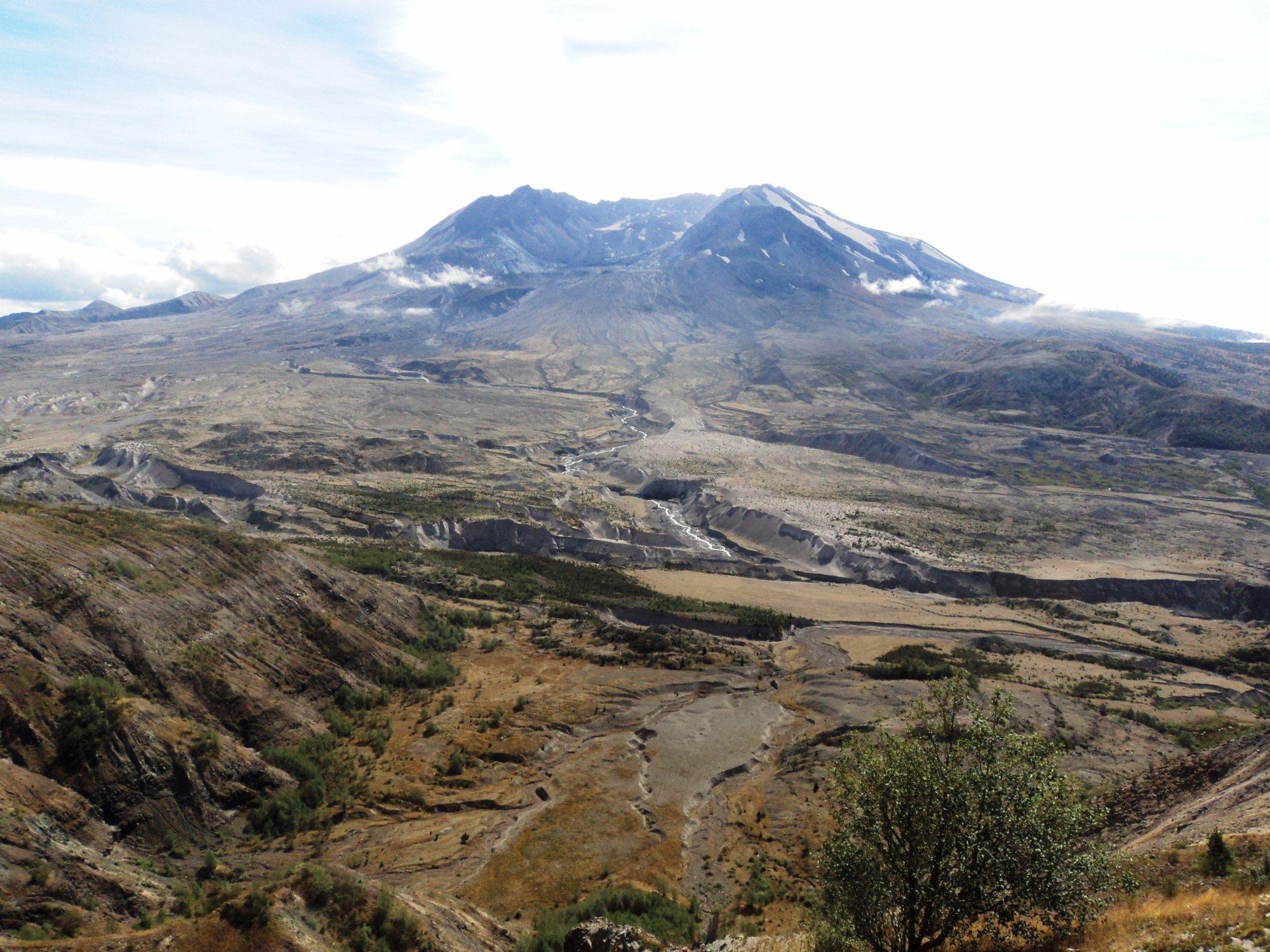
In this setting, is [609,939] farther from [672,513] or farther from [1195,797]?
[672,513]

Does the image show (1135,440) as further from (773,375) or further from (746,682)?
(746,682)

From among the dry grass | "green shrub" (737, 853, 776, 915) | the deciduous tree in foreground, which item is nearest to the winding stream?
"green shrub" (737, 853, 776, 915)

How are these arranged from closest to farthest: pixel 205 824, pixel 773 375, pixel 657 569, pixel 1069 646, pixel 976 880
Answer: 1. pixel 976 880
2. pixel 205 824
3. pixel 1069 646
4. pixel 657 569
5. pixel 773 375

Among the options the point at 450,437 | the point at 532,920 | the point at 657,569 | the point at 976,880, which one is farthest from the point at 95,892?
the point at 450,437

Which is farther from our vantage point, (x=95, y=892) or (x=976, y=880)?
(x=95, y=892)

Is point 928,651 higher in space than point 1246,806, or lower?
lower

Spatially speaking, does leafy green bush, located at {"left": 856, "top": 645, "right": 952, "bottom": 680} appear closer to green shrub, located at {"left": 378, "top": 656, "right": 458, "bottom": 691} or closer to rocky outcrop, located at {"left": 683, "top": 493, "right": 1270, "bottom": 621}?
rocky outcrop, located at {"left": 683, "top": 493, "right": 1270, "bottom": 621}

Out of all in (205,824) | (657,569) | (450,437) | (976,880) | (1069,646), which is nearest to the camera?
(976,880)

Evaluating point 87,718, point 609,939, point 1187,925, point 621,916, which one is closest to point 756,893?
point 621,916
